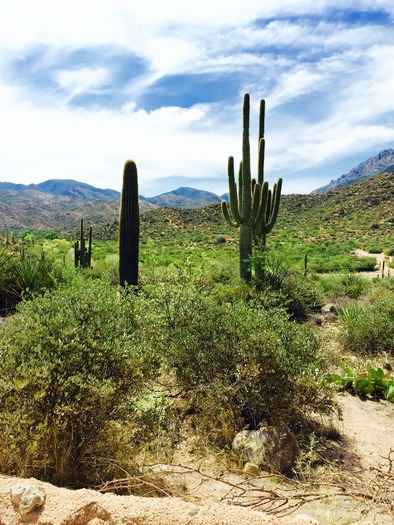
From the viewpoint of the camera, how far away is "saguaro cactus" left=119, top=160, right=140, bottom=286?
1218 centimetres

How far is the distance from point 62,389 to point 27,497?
103 centimetres

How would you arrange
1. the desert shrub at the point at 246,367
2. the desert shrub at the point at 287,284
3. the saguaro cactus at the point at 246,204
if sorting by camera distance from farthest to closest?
the saguaro cactus at the point at 246,204 → the desert shrub at the point at 287,284 → the desert shrub at the point at 246,367

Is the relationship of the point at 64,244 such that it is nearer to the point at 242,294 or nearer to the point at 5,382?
the point at 242,294

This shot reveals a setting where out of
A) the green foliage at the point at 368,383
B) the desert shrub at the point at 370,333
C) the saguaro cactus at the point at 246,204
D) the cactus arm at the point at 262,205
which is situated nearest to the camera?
the green foliage at the point at 368,383

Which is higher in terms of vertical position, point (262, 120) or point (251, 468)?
point (262, 120)

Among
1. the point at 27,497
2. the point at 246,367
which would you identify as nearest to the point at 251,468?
the point at 246,367

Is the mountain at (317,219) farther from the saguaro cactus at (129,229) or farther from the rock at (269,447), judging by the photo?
the rock at (269,447)

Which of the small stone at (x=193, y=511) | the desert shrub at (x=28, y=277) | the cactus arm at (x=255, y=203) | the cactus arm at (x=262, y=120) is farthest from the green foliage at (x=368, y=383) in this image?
the cactus arm at (x=262, y=120)

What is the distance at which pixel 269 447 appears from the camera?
4.28m

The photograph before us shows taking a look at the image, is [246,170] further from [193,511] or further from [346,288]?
[193,511]

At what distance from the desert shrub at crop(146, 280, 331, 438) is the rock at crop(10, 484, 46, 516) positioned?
2312 millimetres

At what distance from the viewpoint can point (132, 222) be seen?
495 inches

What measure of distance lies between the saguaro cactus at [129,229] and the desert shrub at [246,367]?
666cm

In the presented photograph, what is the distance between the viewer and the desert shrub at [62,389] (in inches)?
137
